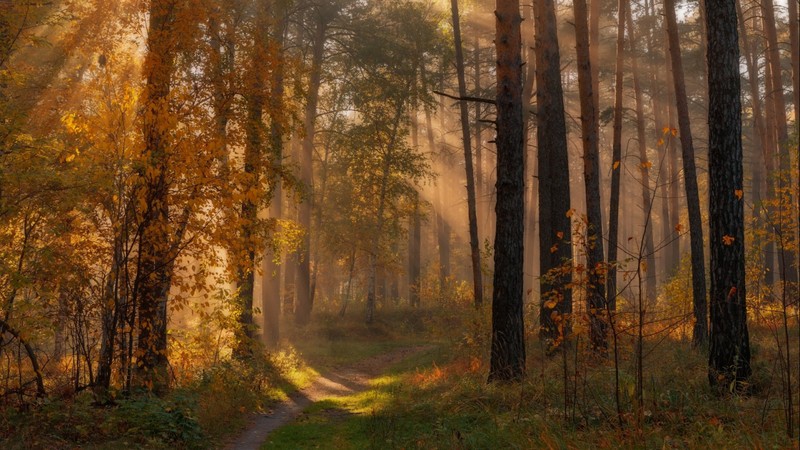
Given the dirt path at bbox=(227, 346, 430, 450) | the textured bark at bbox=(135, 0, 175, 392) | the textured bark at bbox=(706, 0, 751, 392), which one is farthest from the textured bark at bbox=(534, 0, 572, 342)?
the textured bark at bbox=(135, 0, 175, 392)

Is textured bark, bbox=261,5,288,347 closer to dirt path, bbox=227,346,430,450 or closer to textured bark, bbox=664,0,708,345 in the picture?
dirt path, bbox=227,346,430,450

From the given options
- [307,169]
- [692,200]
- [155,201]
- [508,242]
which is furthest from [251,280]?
[692,200]

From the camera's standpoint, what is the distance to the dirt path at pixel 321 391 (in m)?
10.6

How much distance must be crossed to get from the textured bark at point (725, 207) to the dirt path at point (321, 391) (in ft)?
22.4

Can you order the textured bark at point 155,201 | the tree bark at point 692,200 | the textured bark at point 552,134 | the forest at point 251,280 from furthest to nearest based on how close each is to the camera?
the tree bark at point 692,200 → the textured bark at point 552,134 → the textured bark at point 155,201 → the forest at point 251,280

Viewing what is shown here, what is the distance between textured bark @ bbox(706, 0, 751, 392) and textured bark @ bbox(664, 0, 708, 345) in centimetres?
738

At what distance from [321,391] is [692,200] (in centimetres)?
1082

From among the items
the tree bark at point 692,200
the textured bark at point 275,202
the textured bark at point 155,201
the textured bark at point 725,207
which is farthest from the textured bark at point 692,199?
the textured bark at point 155,201

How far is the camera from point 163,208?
10.0 metres

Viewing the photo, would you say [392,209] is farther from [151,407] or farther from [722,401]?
[722,401]

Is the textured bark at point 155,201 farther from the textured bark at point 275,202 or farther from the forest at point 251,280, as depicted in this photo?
the textured bark at point 275,202

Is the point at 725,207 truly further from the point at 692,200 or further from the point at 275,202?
the point at 275,202

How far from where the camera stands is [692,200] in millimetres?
16328

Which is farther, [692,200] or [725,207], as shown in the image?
[692,200]
